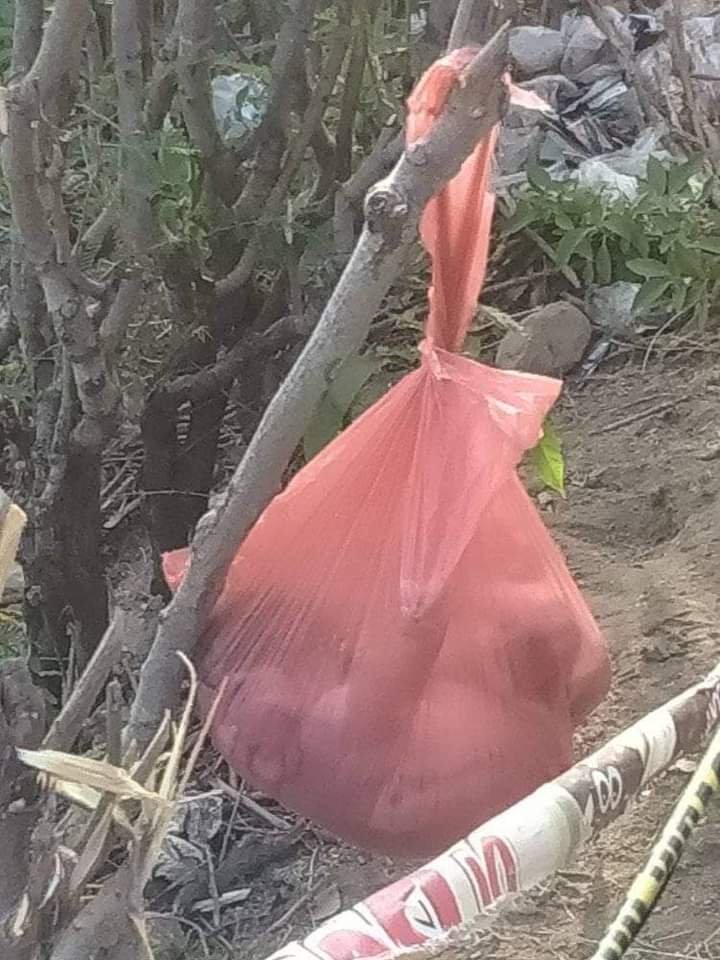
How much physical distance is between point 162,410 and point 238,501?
1.73 feet

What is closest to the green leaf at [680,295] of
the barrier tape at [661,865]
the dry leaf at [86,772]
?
the barrier tape at [661,865]

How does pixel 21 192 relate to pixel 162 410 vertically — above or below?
above

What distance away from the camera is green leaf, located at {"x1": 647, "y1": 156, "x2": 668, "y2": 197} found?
75.9 inches

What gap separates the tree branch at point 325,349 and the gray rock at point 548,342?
648 millimetres

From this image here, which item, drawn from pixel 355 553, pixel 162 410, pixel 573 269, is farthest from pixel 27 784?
pixel 573 269

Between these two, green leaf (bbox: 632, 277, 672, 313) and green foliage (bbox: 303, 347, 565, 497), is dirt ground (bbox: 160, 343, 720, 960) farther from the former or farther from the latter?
green foliage (bbox: 303, 347, 565, 497)

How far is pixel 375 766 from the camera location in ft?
3.12

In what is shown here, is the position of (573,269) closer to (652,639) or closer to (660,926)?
(652,639)

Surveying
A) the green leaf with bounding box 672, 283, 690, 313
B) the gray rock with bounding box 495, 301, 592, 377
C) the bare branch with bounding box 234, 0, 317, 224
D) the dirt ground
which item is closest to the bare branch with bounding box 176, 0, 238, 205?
the bare branch with bounding box 234, 0, 317, 224

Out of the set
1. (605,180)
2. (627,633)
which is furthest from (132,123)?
(605,180)

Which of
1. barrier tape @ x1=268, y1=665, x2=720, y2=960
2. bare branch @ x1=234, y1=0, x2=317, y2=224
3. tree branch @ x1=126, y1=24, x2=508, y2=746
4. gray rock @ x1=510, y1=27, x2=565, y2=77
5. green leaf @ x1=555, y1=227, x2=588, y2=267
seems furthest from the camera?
gray rock @ x1=510, y1=27, x2=565, y2=77

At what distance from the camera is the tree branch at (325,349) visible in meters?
0.71

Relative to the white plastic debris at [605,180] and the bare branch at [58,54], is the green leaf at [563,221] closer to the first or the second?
the white plastic debris at [605,180]

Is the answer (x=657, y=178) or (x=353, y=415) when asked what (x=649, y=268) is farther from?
(x=353, y=415)
